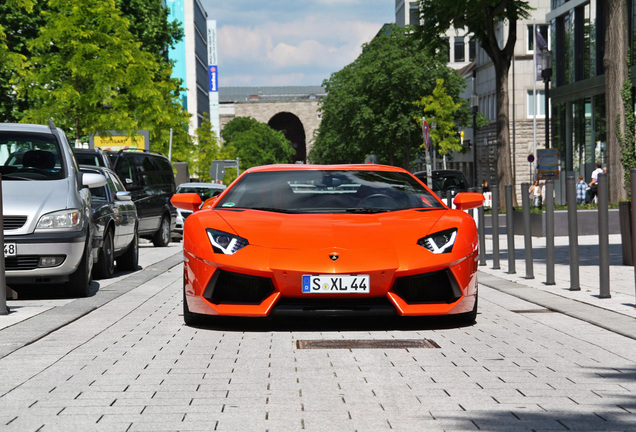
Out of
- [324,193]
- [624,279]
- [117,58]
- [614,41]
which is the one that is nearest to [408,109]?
[117,58]

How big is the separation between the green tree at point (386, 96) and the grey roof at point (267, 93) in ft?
411

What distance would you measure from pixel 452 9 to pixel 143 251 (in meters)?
11.1

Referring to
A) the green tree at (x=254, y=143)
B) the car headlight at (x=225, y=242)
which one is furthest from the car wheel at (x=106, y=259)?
the green tree at (x=254, y=143)

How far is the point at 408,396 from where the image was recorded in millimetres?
5336

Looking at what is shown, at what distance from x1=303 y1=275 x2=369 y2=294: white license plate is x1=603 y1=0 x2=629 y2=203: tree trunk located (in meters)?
15.2

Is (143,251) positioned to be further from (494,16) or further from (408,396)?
(408,396)

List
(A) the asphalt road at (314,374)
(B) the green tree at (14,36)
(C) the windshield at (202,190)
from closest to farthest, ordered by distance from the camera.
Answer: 1. (A) the asphalt road at (314,374)
2. (C) the windshield at (202,190)
3. (B) the green tree at (14,36)

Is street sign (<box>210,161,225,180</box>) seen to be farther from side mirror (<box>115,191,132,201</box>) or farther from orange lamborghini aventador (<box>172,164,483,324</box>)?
orange lamborghini aventador (<box>172,164,483,324</box>)

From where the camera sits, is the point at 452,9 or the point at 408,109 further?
the point at 408,109

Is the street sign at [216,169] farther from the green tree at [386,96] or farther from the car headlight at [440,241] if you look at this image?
the car headlight at [440,241]

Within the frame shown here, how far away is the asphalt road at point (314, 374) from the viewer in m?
4.81

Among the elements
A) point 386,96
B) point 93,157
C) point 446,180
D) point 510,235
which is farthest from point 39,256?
point 386,96

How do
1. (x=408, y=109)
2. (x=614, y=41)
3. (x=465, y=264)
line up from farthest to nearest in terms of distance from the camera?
(x=408, y=109) → (x=614, y=41) → (x=465, y=264)

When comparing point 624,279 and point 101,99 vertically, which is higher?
point 101,99
